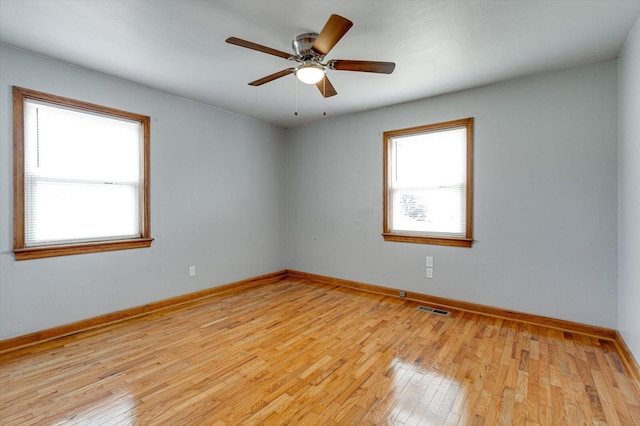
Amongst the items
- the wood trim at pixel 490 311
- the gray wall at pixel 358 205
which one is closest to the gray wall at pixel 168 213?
the gray wall at pixel 358 205

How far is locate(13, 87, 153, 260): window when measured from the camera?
262 cm

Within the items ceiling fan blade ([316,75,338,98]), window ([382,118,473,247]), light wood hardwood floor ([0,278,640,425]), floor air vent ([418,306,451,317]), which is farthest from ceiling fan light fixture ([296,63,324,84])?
floor air vent ([418,306,451,317])

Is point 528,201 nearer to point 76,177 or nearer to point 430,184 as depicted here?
point 430,184

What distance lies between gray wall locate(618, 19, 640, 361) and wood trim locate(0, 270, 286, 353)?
412cm

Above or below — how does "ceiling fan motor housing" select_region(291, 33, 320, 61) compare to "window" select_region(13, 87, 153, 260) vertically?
above

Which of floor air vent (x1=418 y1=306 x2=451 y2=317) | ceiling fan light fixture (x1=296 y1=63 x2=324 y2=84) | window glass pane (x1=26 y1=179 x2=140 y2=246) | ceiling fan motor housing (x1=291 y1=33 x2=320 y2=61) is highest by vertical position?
ceiling fan motor housing (x1=291 y1=33 x2=320 y2=61)

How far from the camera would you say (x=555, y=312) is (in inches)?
117

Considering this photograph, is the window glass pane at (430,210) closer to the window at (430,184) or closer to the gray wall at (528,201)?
the window at (430,184)

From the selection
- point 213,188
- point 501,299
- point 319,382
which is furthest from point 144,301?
point 501,299

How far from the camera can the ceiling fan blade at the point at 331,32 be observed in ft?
5.60

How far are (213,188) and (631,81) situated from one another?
4.35m

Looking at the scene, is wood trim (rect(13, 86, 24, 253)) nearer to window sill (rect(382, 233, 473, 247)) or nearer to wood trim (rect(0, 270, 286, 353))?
wood trim (rect(0, 270, 286, 353))

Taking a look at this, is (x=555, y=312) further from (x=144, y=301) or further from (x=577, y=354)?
(x=144, y=301)

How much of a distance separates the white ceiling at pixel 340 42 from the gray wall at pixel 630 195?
0.86 ft
